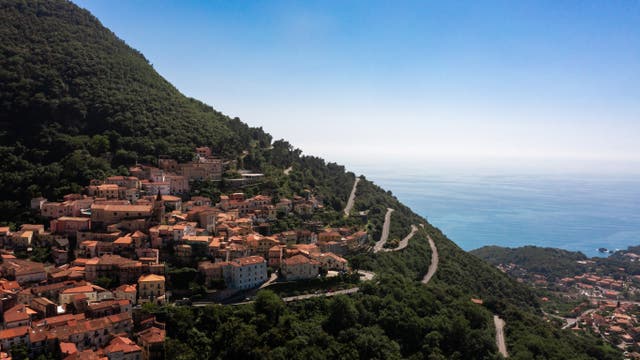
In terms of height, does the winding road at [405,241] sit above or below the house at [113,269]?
below

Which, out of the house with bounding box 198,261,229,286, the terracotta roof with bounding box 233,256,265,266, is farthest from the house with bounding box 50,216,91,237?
the terracotta roof with bounding box 233,256,265,266

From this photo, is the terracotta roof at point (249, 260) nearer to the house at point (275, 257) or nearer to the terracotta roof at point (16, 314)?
the house at point (275, 257)

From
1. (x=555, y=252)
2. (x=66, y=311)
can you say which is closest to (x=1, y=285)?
(x=66, y=311)

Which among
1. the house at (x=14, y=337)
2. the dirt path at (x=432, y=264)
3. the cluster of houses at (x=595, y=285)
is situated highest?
the house at (x=14, y=337)

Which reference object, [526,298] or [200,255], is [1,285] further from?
[526,298]

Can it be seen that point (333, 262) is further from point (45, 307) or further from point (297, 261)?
point (45, 307)

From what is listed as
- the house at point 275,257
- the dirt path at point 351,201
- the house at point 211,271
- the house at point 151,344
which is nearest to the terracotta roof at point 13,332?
the house at point 151,344

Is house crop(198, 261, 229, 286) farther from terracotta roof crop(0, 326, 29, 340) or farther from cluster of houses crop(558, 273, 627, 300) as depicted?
cluster of houses crop(558, 273, 627, 300)
